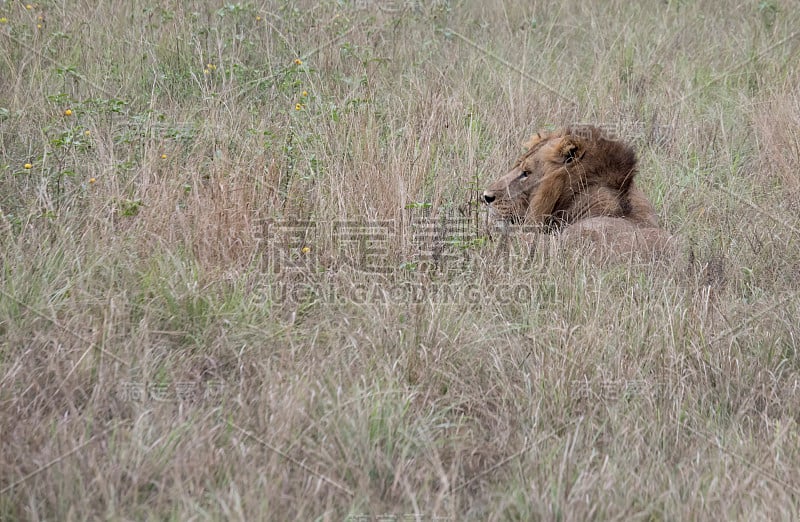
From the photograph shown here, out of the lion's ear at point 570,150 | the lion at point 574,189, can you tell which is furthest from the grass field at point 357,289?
the lion's ear at point 570,150

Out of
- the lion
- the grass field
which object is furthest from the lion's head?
the grass field

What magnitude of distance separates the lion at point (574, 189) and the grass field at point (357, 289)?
25cm

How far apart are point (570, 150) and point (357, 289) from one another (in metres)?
1.72

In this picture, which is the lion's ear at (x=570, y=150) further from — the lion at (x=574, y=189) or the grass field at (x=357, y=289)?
the grass field at (x=357, y=289)

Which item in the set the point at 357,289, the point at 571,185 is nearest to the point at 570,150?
the point at 571,185

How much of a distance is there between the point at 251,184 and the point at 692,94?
409 centimetres

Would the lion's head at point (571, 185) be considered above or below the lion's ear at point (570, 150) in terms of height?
below

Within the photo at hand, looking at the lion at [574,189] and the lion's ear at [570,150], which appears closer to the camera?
the lion at [574,189]

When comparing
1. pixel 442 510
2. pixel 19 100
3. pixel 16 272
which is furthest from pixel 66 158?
pixel 442 510

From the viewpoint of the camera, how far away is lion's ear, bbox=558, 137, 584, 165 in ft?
18.1

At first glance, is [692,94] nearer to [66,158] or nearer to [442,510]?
[66,158]

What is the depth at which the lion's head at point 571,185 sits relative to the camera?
5.41 meters

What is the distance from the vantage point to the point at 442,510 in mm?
3152

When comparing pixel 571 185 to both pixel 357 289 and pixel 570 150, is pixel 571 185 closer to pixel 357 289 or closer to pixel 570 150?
pixel 570 150
